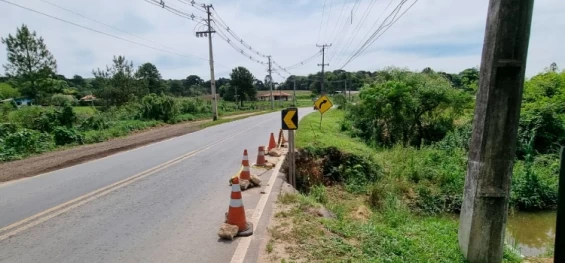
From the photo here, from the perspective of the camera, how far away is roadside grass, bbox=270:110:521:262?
167 inches

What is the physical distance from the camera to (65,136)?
50.4ft

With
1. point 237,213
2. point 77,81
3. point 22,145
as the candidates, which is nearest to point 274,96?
point 77,81

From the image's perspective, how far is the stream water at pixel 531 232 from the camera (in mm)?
7248

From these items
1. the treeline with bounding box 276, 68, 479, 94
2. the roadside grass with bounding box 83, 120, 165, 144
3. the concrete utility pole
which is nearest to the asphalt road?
the concrete utility pole

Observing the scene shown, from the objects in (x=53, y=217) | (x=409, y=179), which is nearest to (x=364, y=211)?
(x=409, y=179)

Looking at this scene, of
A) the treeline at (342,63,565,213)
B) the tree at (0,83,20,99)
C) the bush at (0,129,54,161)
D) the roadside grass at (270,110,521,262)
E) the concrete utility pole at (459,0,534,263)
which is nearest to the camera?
the concrete utility pole at (459,0,534,263)

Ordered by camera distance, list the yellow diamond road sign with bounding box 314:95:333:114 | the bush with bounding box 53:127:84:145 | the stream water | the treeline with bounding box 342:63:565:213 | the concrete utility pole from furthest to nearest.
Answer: the bush with bounding box 53:127:84:145
the yellow diamond road sign with bounding box 314:95:333:114
the treeline with bounding box 342:63:565:213
the stream water
the concrete utility pole

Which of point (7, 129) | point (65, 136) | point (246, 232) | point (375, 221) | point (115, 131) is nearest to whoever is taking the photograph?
point (246, 232)

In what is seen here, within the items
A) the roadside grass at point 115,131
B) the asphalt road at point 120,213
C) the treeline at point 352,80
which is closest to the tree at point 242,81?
the treeline at point 352,80

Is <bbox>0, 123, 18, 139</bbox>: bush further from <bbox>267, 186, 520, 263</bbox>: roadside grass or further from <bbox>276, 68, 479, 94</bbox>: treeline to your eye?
<bbox>276, 68, 479, 94</bbox>: treeline

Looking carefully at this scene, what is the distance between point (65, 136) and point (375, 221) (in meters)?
14.8

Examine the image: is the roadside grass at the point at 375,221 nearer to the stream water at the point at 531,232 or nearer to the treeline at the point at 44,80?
the stream water at the point at 531,232

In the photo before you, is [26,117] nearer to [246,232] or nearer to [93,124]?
[93,124]

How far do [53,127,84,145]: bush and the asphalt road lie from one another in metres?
6.80
